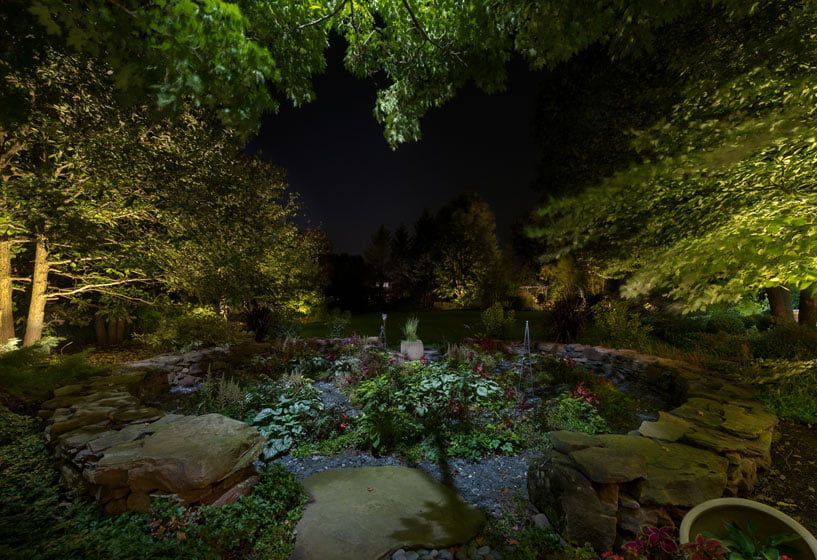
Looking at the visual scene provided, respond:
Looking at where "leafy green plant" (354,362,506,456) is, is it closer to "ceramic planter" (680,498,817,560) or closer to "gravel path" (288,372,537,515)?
"gravel path" (288,372,537,515)

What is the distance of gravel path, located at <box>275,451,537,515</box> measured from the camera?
3406 millimetres

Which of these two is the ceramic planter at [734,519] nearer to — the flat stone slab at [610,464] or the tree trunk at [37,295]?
the flat stone slab at [610,464]

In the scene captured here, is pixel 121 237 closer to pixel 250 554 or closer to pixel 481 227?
pixel 250 554

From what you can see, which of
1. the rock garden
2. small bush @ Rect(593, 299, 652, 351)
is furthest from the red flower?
small bush @ Rect(593, 299, 652, 351)

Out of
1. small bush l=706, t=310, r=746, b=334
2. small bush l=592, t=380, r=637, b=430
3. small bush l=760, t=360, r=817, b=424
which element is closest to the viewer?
small bush l=760, t=360, r=817, b=424

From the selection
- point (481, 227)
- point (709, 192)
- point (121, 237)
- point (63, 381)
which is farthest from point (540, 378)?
point (481, 227)

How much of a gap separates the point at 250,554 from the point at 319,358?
5.43 metres

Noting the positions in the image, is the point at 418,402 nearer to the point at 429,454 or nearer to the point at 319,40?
the point at 429,454

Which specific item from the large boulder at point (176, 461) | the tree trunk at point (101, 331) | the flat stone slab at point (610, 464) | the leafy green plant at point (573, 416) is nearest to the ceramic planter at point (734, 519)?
the flat stone slab at point (610, 464)

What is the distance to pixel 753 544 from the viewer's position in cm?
197

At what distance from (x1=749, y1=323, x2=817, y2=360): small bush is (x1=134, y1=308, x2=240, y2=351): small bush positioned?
10.7 metres

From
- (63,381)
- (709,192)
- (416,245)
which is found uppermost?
(416,245)

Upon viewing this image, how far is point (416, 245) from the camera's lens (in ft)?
86.7

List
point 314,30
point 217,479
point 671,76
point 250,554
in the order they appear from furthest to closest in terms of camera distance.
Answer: point 671,76 < point 314,30 < point 217,479 < point 250,554
